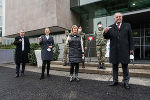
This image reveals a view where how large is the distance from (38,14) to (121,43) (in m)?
12.6

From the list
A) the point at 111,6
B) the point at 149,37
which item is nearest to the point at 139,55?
the point at 149,37

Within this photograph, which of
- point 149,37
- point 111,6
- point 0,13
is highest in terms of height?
point 0,13

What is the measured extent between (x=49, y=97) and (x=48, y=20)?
11.2 m

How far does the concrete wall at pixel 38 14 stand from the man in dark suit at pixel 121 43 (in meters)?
9.57

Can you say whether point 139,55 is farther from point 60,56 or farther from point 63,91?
point 63,91

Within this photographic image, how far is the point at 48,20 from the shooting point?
42.7ft

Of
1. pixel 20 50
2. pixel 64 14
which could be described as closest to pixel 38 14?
pixel 64 14

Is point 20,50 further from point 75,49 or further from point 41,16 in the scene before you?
Answer: point 41,16

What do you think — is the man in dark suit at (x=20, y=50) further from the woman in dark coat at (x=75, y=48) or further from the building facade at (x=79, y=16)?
the building facade at (x=79, y=16)

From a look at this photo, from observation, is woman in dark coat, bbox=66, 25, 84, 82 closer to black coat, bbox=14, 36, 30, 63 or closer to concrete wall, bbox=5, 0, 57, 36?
black coat, bbox=14, 36, 30, 63

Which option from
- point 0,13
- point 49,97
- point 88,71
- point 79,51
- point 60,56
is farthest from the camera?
point 0,13

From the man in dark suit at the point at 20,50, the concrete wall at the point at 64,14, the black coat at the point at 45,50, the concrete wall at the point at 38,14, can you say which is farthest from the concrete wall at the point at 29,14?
the black coat at the point at 45,50

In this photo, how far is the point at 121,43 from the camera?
3367 millimetres

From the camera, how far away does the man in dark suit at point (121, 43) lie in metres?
3.36
